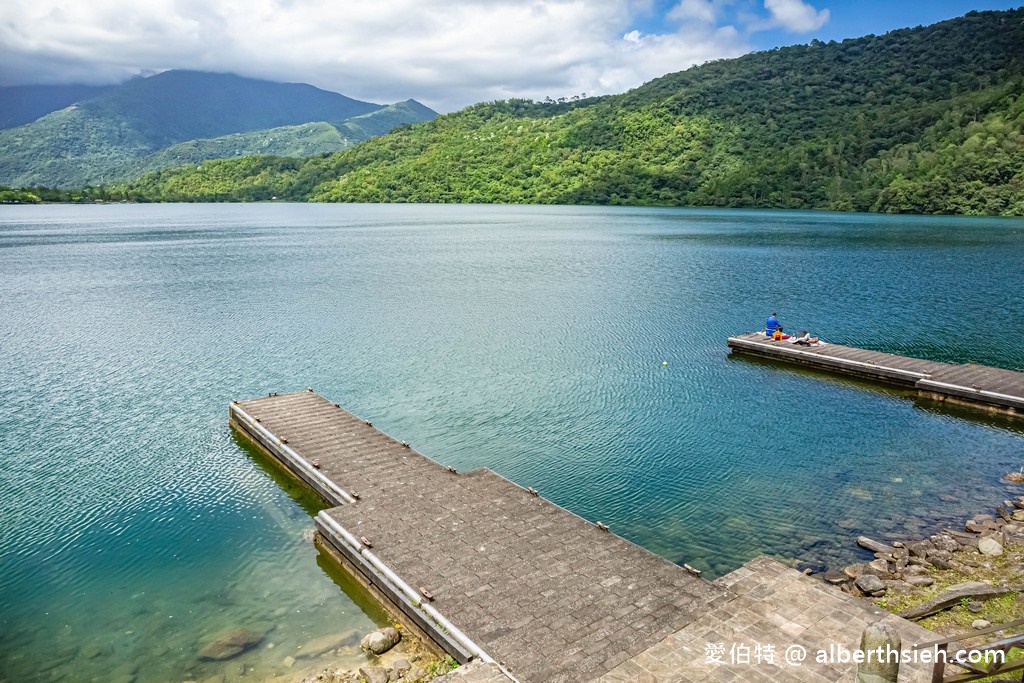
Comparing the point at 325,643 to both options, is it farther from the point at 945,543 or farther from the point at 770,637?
the point at 945,543

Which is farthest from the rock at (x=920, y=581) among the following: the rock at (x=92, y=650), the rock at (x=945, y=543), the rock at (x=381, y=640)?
the rock at (x=92, y=650)

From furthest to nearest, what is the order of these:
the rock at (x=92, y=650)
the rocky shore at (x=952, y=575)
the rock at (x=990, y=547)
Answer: the rock at (x=990, y=547)
the rock at (x=92, y=650)
the rocky shore at (x=952, y=575)

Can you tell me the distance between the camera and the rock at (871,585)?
1484cm

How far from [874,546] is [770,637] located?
7.29 metres

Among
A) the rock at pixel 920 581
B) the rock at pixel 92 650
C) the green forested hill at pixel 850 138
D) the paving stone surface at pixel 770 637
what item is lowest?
the rock at pixel 92 650

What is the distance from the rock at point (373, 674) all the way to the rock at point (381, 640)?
2.33 ft

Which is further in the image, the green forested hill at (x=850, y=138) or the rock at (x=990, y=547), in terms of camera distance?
the green forested hill at (x=850, y=138)

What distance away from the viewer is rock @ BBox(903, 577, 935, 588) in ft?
49.3

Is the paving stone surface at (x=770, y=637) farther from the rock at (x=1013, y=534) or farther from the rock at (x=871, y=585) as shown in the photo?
the rock at (x=1013, y=534)


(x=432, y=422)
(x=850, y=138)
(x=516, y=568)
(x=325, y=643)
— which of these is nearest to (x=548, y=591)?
(x=516, y=568)

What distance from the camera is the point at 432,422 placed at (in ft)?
88.8

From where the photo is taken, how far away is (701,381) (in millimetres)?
32844

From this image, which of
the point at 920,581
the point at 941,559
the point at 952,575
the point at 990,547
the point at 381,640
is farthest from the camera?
the point at 990,547

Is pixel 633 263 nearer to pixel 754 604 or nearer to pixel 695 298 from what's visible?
pixel 695 298
